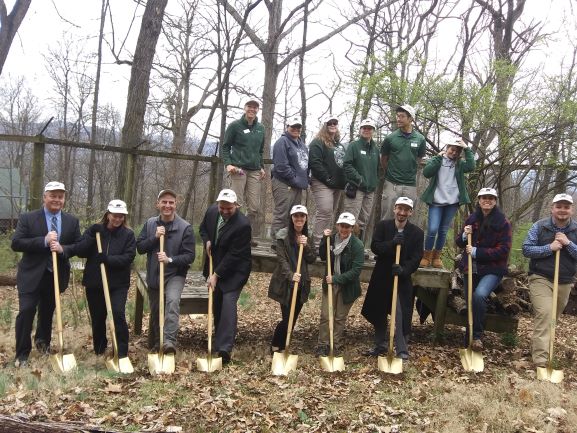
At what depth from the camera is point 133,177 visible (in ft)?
31.9

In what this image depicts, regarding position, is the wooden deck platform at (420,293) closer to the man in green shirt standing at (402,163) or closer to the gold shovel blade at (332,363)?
the man in green shirt standing at (402,163)

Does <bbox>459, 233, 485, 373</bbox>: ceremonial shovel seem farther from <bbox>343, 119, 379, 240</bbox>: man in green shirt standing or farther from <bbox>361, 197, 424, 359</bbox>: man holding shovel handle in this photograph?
<bbox>343, 119, 379, 240</bbox>: man in green shirt standing

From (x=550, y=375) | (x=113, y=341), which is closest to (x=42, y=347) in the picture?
(x=113, y=341)

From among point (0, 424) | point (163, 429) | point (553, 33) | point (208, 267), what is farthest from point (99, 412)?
point (553, 33)

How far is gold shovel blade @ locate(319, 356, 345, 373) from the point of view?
633 cm

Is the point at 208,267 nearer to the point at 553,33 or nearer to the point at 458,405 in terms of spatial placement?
the point at 458,405

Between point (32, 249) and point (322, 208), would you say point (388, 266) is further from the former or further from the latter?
point (32, 249)

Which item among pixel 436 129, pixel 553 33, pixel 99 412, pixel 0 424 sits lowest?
pixel 99 412

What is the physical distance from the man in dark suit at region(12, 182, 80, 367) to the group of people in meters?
0.01

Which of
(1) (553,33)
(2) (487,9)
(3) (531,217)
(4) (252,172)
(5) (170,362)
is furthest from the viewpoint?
(2) (487,9)

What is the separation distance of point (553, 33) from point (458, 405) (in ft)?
28.5

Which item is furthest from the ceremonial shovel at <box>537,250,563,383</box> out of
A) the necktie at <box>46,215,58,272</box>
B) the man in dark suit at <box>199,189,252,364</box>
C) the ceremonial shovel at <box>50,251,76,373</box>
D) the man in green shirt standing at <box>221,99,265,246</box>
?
the necktie at <box>46,215,58,272</box>

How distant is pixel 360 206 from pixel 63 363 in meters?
4.31

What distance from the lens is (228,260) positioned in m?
6.39
